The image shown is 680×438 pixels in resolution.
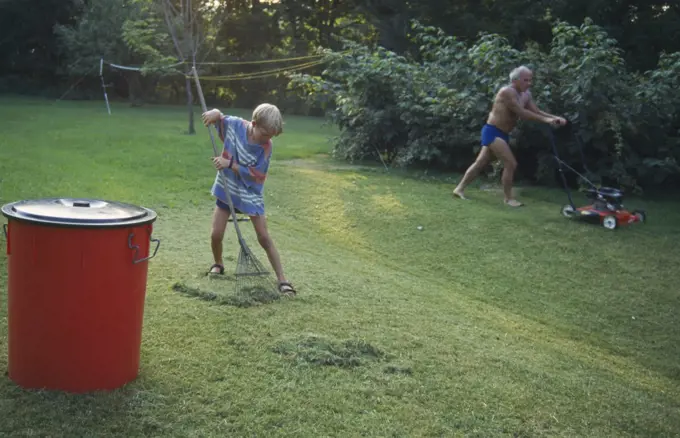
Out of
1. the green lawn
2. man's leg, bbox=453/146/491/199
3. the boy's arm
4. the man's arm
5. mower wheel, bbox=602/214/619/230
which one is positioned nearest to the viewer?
the green lawn

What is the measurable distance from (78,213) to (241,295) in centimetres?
193

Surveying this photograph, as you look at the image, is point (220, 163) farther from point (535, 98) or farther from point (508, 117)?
point (535, 98)

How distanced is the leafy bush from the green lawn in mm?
1017

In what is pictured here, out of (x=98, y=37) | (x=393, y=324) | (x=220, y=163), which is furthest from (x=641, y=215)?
(x=98, y=37)

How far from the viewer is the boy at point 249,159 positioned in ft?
16.1

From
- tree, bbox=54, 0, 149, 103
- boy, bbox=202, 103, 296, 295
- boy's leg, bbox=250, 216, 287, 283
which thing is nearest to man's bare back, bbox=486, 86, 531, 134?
boy, bbox=202, 103, 296, 295

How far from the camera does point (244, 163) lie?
5020 millimetres

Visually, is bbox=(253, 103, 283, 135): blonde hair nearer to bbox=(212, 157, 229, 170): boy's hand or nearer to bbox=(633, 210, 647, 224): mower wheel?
bbox=(212, 157, 229, 170): boy's hand

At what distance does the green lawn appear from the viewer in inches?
131

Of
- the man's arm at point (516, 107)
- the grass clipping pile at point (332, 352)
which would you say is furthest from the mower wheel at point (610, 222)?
the grass clipping pile at point (332, 352)

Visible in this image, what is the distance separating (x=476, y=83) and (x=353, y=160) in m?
2.98

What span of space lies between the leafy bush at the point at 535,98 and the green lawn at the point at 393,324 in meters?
1.02

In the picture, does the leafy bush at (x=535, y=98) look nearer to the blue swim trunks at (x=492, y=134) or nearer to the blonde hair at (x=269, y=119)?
the blue swim trunks at (x=492, y=134)

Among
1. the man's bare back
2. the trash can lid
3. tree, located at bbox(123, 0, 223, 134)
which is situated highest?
tree, located at bbox(123, 0, 223, 134)
